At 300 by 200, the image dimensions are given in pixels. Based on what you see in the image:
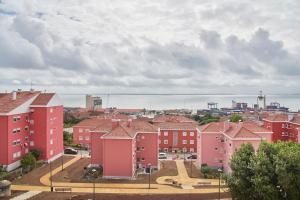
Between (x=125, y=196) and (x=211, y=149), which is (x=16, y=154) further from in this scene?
A: (x=211, y=149)

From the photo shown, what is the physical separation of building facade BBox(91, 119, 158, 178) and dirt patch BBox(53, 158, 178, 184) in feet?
5.73

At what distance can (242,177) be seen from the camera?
37.7 m

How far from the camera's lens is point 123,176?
59.1 meters

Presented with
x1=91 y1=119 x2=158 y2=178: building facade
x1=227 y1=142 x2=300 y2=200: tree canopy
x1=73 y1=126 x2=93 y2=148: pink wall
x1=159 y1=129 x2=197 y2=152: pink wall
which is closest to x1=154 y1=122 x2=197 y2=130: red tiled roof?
x1=159 y1=129 x2=197 y2=152: pink wall

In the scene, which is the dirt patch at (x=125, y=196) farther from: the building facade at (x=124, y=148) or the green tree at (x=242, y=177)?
the building facade at (x=124, y=148)

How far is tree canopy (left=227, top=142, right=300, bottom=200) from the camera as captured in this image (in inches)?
1405

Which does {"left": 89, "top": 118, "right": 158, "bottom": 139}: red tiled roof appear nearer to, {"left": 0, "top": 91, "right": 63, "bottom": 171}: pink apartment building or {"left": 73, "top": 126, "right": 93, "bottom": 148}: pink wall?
{"left": 0, "top": 91, "right": 63, "bottom": 171}: pink apartment building

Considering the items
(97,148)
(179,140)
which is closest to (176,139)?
(179,140)

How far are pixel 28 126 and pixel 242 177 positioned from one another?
1761 inches

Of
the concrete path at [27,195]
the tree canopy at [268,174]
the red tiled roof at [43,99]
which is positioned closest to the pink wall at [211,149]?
the tree canopy at [268,174]

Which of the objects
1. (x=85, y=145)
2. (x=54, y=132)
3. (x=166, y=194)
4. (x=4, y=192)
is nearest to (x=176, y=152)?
(x=85, y=145)

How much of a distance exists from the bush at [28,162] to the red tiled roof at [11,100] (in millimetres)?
8518

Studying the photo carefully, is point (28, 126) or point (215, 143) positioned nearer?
point (215, 143)

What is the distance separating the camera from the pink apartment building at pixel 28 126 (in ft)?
199
